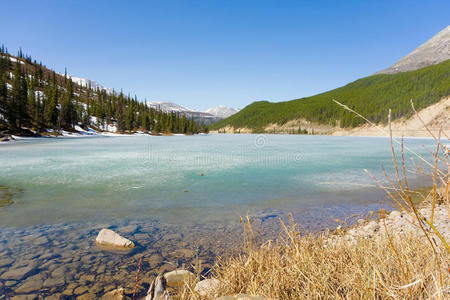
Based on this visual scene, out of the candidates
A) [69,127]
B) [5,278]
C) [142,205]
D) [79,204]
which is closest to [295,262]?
[5,278]

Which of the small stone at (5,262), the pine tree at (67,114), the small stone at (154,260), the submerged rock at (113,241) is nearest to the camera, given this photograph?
the small stone at (5,262)

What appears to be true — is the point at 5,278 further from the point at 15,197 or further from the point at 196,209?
the point at 15,197

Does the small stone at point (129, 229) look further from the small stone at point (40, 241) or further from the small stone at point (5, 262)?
the small stone at point (5, 262)

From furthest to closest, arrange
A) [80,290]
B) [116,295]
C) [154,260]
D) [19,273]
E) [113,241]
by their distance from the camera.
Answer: [113,241] < [154,260] < [19,273] < [80,290] < [116,295]

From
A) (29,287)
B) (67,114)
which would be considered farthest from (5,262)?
(67,114)

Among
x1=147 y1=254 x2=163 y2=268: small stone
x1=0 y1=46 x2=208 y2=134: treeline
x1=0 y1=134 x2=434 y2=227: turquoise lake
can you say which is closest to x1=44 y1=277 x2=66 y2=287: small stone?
x1=147 y1=254 x2=163 y2=268: small stone

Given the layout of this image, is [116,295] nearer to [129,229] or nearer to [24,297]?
[24,297]

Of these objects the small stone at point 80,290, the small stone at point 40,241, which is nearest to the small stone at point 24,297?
the small stone at point 80,290

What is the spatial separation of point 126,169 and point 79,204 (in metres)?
6.78

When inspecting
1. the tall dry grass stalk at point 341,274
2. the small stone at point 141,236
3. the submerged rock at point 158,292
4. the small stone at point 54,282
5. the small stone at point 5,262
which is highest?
the tall dry grass stalk at point 341,274

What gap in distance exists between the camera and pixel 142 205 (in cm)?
775

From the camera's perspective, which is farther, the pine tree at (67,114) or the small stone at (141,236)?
the pine tree at (67,114)

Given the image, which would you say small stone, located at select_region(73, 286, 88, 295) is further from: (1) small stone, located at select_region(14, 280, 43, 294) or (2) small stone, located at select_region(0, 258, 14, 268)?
(2) small stone, located at select_region(0, 258, 14, 268)

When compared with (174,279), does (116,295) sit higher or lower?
lower
